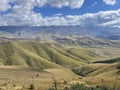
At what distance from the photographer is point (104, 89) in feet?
190

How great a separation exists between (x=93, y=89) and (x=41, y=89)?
43.4 ft

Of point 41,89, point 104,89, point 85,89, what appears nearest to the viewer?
point 85,89

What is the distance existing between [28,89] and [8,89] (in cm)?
454

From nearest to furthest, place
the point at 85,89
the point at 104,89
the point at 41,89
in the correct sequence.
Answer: the point at 85,89 < the point at 104,89 < the point at 41,89

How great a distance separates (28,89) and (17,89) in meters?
2.55

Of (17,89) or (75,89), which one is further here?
(17,89)

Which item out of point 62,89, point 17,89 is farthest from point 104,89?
point 17,89

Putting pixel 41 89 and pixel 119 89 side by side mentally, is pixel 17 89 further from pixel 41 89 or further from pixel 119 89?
pixel 119 89

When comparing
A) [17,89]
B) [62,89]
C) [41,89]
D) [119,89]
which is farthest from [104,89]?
[17,89]

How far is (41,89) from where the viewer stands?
208ft

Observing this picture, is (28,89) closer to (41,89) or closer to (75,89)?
(41,89)

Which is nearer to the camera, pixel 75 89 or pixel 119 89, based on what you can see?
pixel 75 89

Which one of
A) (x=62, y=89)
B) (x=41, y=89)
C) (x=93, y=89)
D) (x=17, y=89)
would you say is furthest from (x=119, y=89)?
(x=17, y=89)

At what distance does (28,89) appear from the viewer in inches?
2557
